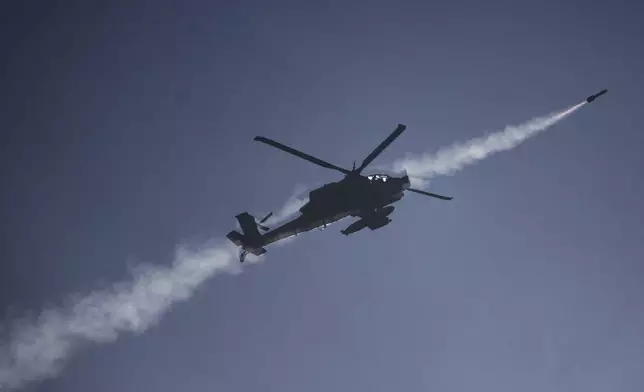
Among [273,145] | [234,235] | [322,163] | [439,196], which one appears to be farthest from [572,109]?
[234,235]

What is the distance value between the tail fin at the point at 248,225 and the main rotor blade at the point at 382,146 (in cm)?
1016

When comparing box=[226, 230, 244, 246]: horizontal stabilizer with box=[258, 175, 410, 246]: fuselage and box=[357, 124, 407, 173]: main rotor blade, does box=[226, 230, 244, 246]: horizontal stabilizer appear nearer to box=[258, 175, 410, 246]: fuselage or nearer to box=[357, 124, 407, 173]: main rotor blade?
box=[258, 175, 410, 246]: fuselage

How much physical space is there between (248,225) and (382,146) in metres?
13.4

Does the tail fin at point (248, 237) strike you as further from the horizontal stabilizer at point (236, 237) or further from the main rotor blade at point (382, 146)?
the main rotor blade at point (382, 146)

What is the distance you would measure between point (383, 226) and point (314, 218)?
536 centimetres

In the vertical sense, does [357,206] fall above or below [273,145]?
below

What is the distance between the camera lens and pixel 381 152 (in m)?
44.9

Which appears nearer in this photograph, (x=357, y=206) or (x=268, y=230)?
(x=357, y=206)

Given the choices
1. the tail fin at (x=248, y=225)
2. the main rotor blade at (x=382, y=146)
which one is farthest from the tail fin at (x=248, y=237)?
the main rotor blade at (x=382, y=146)

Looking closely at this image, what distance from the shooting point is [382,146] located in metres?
44.6

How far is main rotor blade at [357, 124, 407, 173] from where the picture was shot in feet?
143

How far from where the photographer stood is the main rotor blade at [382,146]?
43562mm

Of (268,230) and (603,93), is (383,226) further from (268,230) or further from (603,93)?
(603,93)

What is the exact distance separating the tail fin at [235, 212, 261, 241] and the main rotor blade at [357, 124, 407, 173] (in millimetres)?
10156
